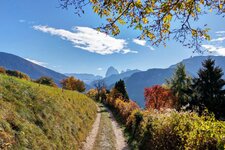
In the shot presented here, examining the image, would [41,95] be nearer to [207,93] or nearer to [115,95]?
[207,93]

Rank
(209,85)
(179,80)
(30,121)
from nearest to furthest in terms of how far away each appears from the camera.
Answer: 1. (30,121)
2. (209,85)
3. (179,80)

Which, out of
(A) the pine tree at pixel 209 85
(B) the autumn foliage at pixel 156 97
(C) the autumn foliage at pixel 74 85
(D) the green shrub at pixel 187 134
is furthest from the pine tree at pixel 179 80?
(C) the autumn foliage at pixel 74 85

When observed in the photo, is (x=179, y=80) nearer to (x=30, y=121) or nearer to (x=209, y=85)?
(x=209, y=85)

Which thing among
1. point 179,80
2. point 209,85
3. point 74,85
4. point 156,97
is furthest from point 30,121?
point 74,85

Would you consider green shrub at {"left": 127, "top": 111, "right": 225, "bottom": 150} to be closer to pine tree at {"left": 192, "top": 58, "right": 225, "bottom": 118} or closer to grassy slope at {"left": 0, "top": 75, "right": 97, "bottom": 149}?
grassy slope at {"left": 0, "top": 75, "right": 97, "bottom": 149}

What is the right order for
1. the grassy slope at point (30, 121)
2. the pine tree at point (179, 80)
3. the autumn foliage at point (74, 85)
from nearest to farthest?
1. the grassy slope at point (30, 121)
2. the pine tree at point (179, 80)
3. the autumn foliage at point (74, 85)

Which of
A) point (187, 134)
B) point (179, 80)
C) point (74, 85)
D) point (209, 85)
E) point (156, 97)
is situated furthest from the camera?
point (74, 85)

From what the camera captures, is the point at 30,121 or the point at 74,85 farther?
the point at 74,85

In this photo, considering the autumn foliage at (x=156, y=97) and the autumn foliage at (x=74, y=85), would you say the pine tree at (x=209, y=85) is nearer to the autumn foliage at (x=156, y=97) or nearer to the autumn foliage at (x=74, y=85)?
the autumn foliage at (x=156, y=97)

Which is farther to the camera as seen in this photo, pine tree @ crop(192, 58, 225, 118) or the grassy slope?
pine tree @ crop(192, 58, 225, 118)

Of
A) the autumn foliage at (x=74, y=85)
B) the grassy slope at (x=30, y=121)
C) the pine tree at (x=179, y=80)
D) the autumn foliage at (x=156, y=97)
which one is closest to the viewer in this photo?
the grassy slope at (x=30, y=121)

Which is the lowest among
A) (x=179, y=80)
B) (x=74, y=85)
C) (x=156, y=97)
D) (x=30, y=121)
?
(x=30, y=121)

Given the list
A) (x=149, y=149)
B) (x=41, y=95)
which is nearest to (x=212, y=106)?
(x=149, y=149)

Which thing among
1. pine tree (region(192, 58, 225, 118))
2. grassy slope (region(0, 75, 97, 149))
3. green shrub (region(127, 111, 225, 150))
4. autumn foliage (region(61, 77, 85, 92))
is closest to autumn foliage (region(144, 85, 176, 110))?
pine tree (region(192, 58, 225, 118))
